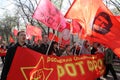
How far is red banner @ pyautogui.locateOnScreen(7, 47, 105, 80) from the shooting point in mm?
5449

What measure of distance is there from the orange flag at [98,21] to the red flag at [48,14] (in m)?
2.74

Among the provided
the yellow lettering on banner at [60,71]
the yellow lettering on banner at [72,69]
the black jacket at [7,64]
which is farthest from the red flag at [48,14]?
the black jacket at [7,64]

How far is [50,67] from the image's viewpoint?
6117 millimetres

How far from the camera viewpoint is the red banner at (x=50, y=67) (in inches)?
215

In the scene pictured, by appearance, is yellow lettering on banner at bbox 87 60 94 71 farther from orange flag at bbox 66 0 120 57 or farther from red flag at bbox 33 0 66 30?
red flag at bbox 33 0 66 30

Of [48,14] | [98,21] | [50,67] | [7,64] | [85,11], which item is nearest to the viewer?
[7,64]

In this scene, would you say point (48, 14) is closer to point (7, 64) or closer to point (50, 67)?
point (50, 67)

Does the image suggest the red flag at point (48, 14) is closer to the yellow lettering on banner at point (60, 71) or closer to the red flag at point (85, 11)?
the red flag at point (85, 11)

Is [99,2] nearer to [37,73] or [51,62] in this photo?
[51,62]

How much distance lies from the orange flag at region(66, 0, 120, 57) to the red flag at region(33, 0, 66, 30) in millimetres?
2738

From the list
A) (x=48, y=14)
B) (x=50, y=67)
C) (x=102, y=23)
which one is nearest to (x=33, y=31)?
(x=48, y=14)

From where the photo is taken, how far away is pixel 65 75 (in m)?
6.45

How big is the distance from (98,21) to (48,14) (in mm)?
3688

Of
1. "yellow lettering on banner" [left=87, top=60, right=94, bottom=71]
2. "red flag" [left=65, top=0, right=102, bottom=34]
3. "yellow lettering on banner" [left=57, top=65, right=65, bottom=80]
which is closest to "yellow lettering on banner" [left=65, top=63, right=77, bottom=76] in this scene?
"yellow lettering on banner" [left=57, top=65, right=65, bottom=80]
